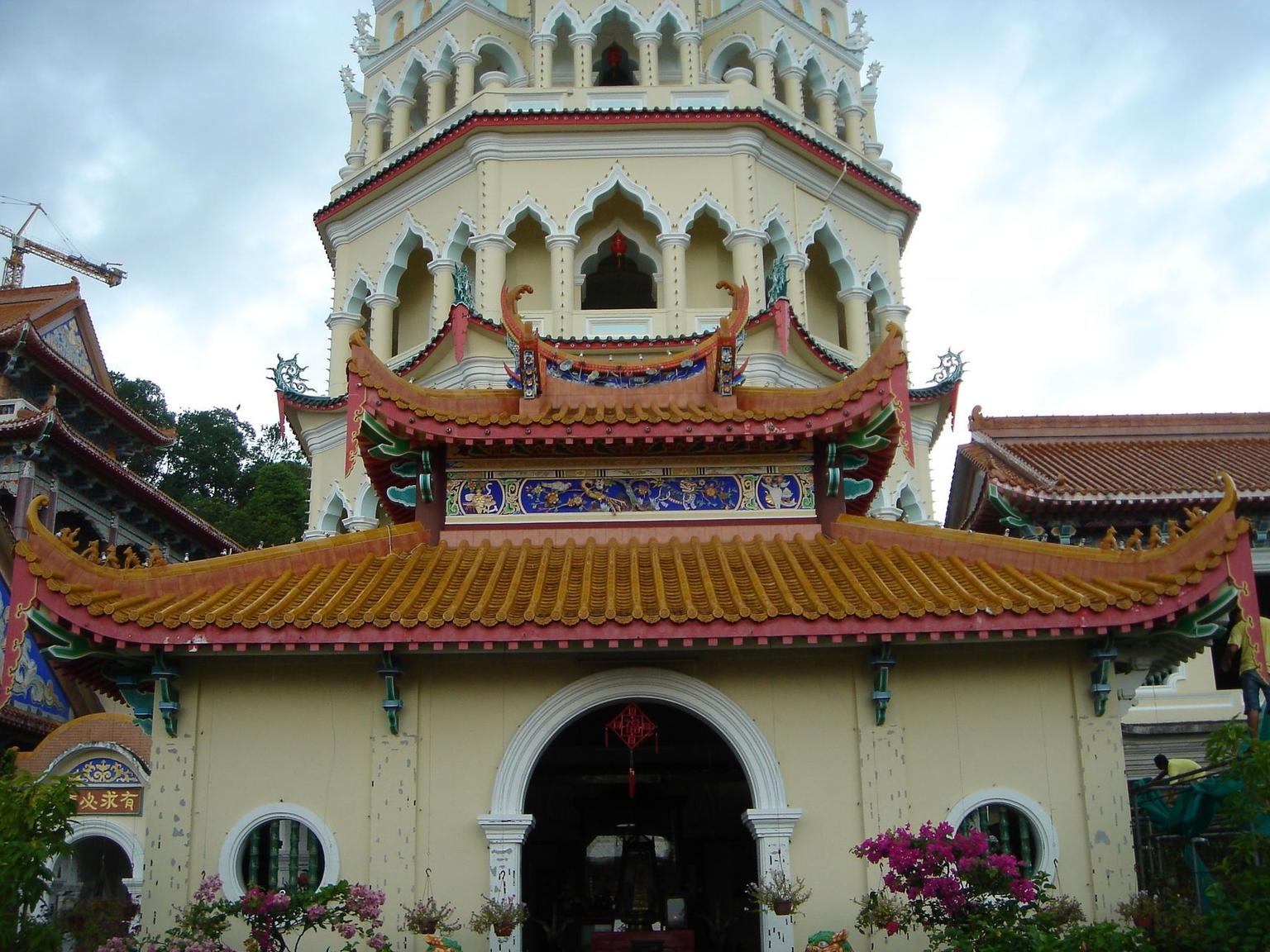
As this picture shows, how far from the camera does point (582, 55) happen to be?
90.4 feet

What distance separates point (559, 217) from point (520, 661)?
584 inches

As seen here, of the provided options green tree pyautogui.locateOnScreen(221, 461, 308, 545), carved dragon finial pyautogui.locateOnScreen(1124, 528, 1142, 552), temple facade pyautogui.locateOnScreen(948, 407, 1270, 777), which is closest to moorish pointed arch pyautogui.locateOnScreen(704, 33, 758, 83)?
temple facade pyautogui.locateOnScreen(948, 407, 1270, 777)

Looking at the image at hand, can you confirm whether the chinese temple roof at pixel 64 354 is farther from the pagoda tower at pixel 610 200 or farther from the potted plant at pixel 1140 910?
the potted plant at pixel 1140 910

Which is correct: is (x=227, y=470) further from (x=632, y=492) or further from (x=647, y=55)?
(x=632, y=492)

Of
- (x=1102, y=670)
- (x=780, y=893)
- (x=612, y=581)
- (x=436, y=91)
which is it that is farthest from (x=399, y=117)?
(x=780, y=893)

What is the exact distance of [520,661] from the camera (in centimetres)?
1248

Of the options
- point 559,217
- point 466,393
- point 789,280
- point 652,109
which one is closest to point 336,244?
point 559,217

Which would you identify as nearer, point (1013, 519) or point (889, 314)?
point (1013, 519)

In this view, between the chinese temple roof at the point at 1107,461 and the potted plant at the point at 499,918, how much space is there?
1343 cm

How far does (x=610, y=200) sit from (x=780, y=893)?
57.3ft

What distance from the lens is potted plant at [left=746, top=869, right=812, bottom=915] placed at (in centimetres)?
1160

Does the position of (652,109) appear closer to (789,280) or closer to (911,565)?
(789,280)

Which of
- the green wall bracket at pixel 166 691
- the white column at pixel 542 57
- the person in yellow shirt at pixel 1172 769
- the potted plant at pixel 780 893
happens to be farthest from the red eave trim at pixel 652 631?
the white column at pixel 542 57

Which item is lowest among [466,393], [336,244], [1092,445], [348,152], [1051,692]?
[1051,692]
